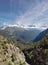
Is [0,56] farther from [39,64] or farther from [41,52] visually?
[41,52]

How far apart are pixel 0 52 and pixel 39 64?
1237 centimetres

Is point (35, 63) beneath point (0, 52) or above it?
beneath

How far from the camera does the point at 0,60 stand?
39.7 metres

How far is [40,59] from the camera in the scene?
52031mm

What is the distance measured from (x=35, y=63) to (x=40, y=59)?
2498 millimetres

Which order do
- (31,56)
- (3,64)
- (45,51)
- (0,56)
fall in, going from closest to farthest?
1. (3,64)
2. (0,56)
3. (45,51)
4. (31,56)

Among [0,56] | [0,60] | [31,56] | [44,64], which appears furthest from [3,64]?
[31,56]

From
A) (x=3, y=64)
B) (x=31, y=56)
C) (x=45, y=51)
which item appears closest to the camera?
(x=3, y=64)

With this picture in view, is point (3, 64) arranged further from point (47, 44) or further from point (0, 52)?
point (47, 44)

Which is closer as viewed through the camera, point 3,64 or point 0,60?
point 3,64

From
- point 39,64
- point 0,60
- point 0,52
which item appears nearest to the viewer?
point 0,60

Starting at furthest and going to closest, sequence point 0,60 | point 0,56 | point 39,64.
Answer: point 39,64 → point 0,56 → point 0,60

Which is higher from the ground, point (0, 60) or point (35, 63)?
point (0, 60)

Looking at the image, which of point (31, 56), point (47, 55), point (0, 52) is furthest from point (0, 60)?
point (31, 56)
